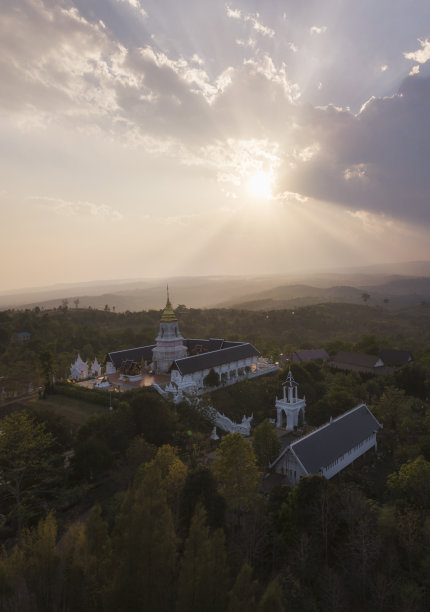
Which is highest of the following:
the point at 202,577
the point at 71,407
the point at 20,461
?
the point at 202,577

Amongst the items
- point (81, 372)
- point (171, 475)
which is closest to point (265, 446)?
point (171, 475)

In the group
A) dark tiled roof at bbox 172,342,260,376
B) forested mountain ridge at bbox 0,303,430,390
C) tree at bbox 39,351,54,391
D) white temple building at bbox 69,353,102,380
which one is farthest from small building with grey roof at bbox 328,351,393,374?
tree at bbox 39,351,54,391

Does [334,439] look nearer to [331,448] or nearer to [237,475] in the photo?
[331,448]

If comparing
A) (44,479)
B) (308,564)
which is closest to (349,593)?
(308,564)

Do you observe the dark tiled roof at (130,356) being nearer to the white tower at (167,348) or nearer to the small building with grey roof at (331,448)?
the white tower at (167,348)

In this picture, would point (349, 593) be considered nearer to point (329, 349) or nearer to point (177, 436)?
point (177, 436)

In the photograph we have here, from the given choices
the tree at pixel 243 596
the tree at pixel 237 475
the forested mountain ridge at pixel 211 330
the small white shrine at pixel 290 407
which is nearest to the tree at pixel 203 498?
the tree at pixel 237 475

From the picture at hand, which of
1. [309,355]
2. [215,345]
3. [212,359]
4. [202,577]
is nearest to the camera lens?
[202,577]
